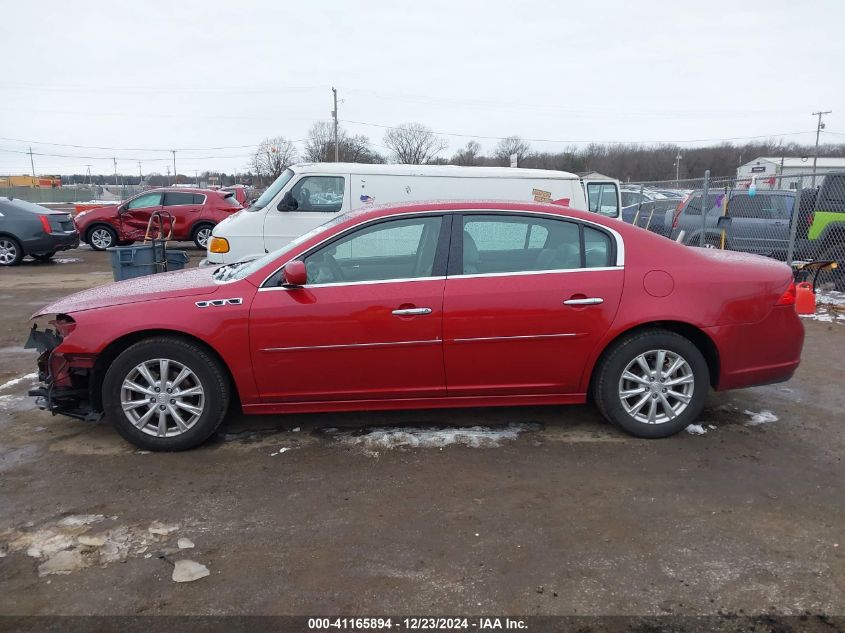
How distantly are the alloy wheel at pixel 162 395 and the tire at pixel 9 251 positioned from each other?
493 inches

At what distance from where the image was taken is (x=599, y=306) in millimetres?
4004

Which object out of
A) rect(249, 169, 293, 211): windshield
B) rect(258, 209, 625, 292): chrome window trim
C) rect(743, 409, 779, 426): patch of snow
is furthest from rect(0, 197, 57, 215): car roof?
rect(743, 409, 779, 426): patch of snow

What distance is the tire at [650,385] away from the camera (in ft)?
13.4

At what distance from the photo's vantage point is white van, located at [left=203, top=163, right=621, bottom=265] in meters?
8.36

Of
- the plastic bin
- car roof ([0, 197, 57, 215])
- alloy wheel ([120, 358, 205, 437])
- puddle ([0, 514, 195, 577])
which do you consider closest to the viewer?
puddle ([0, 514, 195, 577])

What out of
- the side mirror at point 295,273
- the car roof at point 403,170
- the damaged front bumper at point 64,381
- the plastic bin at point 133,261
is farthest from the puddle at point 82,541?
the plastic bin at point 133,261

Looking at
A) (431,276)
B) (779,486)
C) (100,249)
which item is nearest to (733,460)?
(779,486)

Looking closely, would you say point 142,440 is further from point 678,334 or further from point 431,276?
point 678,334

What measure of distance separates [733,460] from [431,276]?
2225mm

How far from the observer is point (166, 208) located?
16.4 metres

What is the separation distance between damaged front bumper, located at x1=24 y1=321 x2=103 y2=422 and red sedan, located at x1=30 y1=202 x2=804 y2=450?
11 mm

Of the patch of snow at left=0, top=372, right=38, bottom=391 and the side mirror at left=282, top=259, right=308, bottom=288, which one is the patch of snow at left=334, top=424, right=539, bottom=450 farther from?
the patch of snow at left=0, top=372, right=38, bottom=391

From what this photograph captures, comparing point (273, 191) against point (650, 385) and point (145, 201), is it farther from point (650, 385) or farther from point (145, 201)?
point (145, 201)

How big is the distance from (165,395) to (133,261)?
555cm
